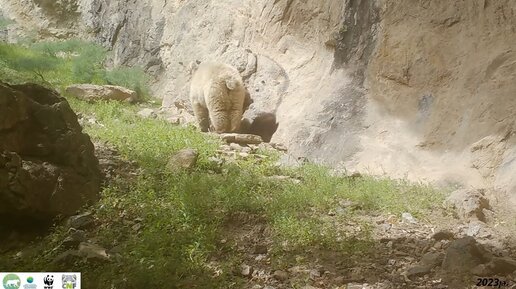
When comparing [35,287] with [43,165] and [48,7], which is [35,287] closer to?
[43,165]

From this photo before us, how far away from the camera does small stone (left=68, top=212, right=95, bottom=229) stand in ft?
16.4

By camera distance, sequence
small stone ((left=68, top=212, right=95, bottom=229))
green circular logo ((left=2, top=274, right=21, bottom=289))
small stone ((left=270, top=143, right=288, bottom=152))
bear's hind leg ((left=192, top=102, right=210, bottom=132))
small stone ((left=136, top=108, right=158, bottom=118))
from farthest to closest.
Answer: small stone ((left=136, top=108, right=158, bottom=118)), bear's hind leg ((left=192, top=102, right=210, bottom=132)), small stone ((left=270, top=143, right=288, bottom=152)), small stone ((left=68, top=212, right=95, bottom=229)), green circular logo ((left=2, top=274, right=21, bottom=289))

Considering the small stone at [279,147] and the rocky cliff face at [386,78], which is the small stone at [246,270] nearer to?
the rocky cliff face at [386,78]

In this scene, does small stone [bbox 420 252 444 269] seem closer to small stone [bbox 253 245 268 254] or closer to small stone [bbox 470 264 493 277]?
small stone [bbox 470 264 493 277]

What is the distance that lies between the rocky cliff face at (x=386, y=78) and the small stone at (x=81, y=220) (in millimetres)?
3610

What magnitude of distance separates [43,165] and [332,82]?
4664 millimetres

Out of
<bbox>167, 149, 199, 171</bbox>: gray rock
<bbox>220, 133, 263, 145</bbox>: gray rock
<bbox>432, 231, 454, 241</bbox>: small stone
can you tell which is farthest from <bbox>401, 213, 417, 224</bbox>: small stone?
<bbox>220, 133, 263, 145</bbox>: gray rock

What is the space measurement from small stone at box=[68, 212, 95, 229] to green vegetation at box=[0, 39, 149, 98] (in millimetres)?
6084

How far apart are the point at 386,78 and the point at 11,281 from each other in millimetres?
5726

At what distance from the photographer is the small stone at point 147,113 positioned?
9798mm

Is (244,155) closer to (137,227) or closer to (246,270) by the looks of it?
(137,227)

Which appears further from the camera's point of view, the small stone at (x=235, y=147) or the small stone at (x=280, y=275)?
the small stone at (x=235, y=147)

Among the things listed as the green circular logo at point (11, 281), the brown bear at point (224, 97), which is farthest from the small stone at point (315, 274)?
the brown bear at point (224, 97)

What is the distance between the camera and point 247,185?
6.14m
